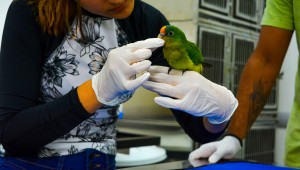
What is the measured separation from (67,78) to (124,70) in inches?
7.8

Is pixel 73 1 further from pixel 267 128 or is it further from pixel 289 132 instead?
pixel 267 128

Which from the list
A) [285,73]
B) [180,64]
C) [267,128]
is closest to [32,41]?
[180,64]

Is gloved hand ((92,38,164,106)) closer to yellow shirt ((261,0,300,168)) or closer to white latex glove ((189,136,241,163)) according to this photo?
white latex glove ((189,136,241,163))

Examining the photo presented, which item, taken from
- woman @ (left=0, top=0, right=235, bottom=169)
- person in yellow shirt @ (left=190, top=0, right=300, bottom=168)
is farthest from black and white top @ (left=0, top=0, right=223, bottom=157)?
person in yellow shirt @ (left=190, top=0, right=300, bottom=168)

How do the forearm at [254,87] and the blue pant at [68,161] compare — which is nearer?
the blue pant at [68,161]

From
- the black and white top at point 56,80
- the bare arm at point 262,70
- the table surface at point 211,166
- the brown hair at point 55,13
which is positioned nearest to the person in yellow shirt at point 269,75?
the bare arm at point 262,70

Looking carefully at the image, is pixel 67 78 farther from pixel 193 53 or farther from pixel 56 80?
Result: pixel 193 53

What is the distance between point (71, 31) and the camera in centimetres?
93

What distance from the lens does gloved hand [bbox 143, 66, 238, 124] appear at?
84 cm

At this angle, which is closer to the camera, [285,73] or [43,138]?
[43,138]

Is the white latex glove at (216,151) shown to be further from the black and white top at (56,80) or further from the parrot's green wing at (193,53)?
the parrot's green wing at (193,53)

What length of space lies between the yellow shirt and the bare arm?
0.10ft

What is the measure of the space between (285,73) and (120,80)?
2438 mm

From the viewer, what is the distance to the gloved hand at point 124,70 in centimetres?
79
